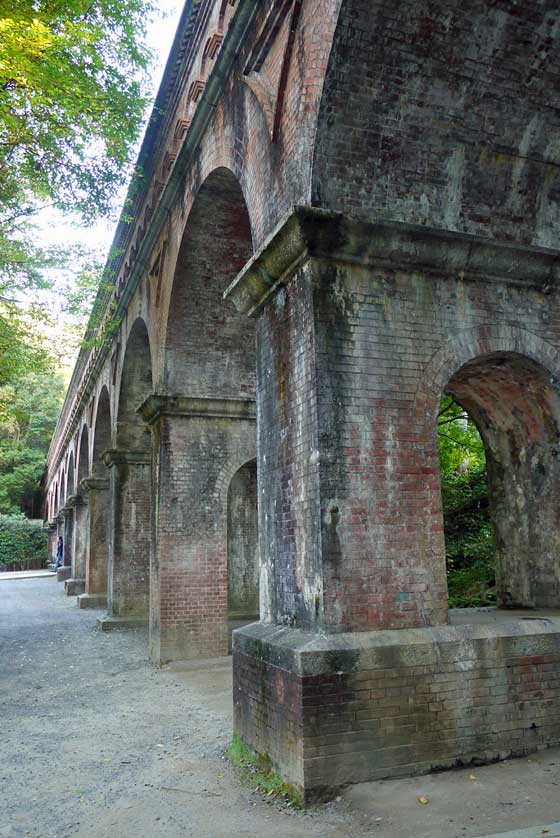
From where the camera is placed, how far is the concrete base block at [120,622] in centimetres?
1473

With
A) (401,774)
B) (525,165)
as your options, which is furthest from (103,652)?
(525,165)

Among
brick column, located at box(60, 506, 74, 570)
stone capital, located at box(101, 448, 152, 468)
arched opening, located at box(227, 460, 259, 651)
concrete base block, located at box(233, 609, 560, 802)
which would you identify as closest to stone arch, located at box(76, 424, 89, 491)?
brick column, located at box(60, 506, 74, 570)

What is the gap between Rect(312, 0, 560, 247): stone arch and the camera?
5324mm

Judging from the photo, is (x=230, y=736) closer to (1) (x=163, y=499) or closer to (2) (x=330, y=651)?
(2) (x=330, y=651)

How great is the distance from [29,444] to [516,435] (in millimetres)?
56799

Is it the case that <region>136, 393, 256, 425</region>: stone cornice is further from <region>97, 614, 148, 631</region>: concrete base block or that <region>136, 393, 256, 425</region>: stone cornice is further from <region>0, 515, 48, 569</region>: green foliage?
<region>0, 515, 48, 569</region>: green foliage

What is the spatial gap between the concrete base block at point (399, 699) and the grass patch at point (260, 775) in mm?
76

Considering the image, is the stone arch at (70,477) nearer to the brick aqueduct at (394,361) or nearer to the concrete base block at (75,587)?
the concrete base block at (75,587)

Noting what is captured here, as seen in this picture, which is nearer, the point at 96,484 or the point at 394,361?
the point at 394,361

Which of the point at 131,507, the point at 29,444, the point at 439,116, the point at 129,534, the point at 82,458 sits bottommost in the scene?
the point at 129,534

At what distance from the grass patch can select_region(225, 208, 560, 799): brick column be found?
0.10 m

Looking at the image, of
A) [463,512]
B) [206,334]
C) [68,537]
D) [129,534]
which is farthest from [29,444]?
[463,512]

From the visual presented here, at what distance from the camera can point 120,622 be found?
14852 millimetres

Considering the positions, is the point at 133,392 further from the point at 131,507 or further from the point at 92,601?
the point at 92,601
